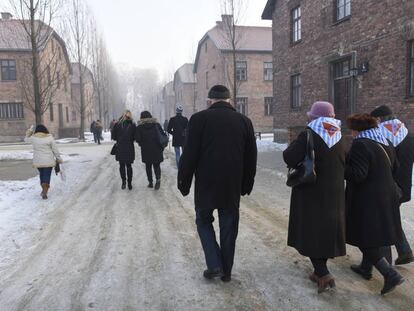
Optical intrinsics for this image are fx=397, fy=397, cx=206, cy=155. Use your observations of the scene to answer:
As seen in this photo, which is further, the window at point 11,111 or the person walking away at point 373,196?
the window at point 11,111

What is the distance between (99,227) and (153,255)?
1.56 meters

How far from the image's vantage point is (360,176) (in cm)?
351

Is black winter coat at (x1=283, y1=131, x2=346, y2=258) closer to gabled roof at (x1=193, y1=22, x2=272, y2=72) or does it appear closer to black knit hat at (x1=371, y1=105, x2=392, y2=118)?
black knit hat at (x1=371, y1=105, x2=392, y2=118)

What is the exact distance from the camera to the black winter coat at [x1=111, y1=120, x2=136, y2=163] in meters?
8.56

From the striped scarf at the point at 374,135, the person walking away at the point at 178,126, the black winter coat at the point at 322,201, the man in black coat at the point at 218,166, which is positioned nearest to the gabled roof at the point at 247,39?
the person walking away at the point at 178,126

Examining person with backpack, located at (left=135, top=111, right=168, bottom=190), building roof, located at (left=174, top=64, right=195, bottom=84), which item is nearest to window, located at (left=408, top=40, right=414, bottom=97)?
person with backpack, located at (left=135, top=111, right=168, bottom=190)

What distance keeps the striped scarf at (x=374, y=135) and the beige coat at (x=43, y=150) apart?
245 inches

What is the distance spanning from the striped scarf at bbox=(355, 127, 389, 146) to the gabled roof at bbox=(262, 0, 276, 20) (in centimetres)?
1736

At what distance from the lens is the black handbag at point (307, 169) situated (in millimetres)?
3404

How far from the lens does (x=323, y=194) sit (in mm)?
3473

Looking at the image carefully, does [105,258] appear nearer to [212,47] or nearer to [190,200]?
[190,200]

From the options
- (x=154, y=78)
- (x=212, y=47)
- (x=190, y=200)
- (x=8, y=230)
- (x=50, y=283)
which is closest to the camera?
(x=50, y=283)

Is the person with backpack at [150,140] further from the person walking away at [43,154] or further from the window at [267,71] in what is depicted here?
the window at [267,71]

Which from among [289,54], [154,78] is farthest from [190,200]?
[154,78]
